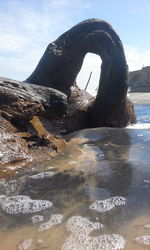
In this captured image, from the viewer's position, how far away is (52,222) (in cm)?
248

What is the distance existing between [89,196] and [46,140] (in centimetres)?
199

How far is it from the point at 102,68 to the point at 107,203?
5.32m

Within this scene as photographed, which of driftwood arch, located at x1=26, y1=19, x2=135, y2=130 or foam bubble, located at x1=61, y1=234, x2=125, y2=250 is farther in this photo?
driftwood arch, located at x1=26, y1=19, x2=135, y2=130

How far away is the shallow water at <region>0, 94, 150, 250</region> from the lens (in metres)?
2.19

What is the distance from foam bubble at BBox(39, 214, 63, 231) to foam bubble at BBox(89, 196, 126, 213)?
0.28 m

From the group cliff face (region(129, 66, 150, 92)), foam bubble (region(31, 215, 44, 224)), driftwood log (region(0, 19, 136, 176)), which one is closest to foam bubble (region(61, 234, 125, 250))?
foam bubble (region(31, 215, 44, 224))

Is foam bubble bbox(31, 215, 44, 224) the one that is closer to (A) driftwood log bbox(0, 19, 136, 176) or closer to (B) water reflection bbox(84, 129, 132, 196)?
(B) water reflection bbox(84, 129, 132, 196)

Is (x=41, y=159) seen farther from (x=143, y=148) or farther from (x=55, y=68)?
(x=55, y=68)

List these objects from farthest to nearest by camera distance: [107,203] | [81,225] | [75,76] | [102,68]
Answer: [75,76], [102,68], [107,203], [81,225]

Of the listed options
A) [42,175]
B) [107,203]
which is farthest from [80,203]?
[42,175]

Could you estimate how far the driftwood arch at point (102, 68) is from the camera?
7.36m

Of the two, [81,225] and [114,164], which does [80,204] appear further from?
[114,164]

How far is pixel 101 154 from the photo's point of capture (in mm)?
4473

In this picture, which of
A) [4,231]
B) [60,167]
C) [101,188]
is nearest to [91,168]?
[60,167]
